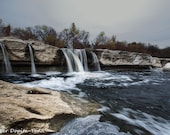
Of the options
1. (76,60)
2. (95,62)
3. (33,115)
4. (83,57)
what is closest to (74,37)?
(95,62)

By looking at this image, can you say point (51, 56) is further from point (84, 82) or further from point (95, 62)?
point (84, 82)

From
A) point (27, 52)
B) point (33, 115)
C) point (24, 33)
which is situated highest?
point (24, 33)

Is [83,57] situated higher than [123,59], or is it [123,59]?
[83,57]

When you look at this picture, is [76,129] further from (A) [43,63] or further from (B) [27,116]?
(A) [43,63]

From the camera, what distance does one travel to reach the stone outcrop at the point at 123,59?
14.4m

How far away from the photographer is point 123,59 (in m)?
15.5

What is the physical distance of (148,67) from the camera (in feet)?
57.8

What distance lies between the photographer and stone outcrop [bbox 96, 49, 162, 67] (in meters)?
14.4

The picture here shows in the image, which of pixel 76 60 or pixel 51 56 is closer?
pixel 51 56

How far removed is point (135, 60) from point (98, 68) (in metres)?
4.91

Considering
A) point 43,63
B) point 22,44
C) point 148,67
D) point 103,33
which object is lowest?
point 148,67

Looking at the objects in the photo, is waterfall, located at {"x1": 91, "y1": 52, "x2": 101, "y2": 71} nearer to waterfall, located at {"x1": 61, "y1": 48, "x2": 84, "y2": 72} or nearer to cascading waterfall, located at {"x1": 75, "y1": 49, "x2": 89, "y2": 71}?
cascading waterfall, located at {"x1": 75, "y1": 49, "x2": 89, "y2": 71}

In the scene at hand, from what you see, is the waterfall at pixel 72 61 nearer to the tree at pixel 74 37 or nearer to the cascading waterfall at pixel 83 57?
the cascading waterfall at pixel 83 57

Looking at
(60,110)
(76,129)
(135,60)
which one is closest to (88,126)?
(76,129)
